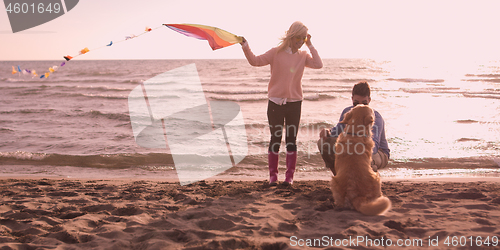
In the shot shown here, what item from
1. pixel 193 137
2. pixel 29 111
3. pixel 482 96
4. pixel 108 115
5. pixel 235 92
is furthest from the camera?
pixel 235 92

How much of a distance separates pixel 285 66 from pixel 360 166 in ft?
4.94

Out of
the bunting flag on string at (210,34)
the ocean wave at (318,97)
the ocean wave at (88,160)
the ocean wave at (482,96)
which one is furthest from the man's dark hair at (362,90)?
the ocean wave at (482,96)

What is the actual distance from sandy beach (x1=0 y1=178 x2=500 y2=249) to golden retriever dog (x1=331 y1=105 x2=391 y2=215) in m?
0.14

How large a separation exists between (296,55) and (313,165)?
2932 millimetres

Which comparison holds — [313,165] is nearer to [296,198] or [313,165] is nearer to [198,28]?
[296,198]

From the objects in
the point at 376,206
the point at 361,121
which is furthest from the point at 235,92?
the point at 376,206

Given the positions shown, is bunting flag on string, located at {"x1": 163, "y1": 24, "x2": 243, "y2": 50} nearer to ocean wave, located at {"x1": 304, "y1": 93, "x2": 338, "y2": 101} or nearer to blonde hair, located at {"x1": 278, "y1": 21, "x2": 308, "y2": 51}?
blonde hair, located at {"x1": 278, "y1": 21, "x2": 308, "y2": 51}

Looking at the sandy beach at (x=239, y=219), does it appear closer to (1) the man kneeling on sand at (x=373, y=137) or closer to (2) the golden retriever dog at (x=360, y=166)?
(2) the golden retriever dog at (x=360, y=166)

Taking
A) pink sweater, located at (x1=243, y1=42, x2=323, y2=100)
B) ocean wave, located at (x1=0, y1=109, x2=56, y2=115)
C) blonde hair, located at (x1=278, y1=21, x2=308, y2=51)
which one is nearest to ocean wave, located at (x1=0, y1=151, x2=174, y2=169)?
pink sweater, located at (x1=243, y1=42, x2=323, y2=100)

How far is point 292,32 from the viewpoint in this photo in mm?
3676

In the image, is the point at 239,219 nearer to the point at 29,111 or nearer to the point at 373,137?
the point at 373,137

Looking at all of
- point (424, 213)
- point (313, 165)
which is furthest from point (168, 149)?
point (424, 213)

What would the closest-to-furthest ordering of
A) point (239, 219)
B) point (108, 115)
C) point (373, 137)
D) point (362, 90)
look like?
point (239, 219) → point (362, 90) → point (373, 137) → point (108, 115)

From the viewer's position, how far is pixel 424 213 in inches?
118
